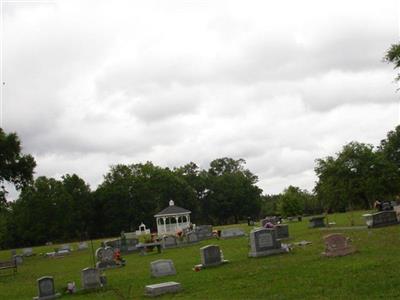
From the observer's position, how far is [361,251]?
1728 centimetres

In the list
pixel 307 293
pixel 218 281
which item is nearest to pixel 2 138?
pixel 218 281

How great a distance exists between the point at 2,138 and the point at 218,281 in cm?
3262

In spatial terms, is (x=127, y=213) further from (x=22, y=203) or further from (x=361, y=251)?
(x=361, y=251)

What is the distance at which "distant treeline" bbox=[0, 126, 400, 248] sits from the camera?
72.8m

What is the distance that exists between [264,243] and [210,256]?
7.60 feet

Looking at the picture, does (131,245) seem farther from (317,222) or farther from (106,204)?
(106,204)

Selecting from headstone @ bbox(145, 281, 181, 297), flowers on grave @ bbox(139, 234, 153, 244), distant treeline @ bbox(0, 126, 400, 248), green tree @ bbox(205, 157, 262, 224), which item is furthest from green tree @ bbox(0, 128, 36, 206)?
green tree @ bbox(205, 157, 262, 224)

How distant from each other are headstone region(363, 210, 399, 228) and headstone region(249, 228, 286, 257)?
7468mm

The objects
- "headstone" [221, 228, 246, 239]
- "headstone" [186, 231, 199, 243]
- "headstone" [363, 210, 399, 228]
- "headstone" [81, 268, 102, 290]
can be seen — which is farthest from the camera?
"headstone" [186, 231, 199, 243]

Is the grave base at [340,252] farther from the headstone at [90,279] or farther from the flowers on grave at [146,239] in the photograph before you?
the flowers on grave at [146,239]

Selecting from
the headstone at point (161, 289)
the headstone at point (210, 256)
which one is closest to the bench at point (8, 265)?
the headstone at point (210, 256)

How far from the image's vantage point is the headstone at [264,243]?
2019cm

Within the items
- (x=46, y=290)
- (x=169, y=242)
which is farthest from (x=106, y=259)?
(x=169, y=242)

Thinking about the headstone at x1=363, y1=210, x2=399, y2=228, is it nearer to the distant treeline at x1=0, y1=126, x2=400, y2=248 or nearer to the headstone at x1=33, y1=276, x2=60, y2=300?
the headstone at x1=33, y1=276, x2=60, y2=300
